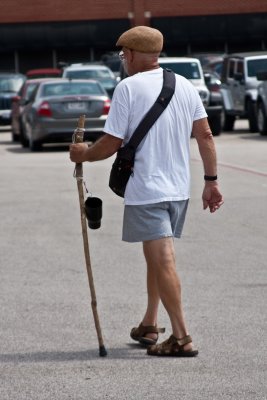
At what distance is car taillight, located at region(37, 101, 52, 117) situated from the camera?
26188 millimetres

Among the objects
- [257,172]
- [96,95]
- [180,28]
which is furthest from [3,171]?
[180,28]

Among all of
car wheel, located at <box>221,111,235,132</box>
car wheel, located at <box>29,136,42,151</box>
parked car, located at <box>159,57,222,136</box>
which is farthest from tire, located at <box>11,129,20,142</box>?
car wheel, located at <box>221,111,235,132</box>

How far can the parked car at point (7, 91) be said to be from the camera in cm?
3684

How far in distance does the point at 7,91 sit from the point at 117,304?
29.2 m

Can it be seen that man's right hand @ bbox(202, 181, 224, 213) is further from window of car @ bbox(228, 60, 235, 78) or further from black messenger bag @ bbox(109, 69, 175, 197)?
window of car @ bbox(228, 60, 235, 78)

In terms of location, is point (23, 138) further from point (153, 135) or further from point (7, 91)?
point (153, 135)

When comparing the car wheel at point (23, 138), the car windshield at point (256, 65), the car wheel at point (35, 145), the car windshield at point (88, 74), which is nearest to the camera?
the car wheel at point (35, 145)

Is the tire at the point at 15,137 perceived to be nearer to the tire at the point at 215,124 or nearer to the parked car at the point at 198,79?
the parked car at the point at 198,79

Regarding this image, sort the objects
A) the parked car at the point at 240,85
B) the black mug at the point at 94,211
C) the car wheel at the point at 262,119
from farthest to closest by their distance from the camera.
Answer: the parked car at the point at 240,85 → the car wheel at the point at 262,119 → the black mug at the point at 94,211

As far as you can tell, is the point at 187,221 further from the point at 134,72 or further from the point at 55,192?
the point at 134,72

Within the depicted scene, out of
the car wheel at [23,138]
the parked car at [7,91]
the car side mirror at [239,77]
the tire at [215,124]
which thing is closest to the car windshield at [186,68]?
the car side mirror at [239,77]

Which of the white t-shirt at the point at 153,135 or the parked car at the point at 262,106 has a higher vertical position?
the white t-shirt at the point at 153,135

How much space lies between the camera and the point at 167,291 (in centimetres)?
725

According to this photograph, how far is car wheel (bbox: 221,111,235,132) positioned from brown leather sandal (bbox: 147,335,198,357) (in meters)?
25.3
